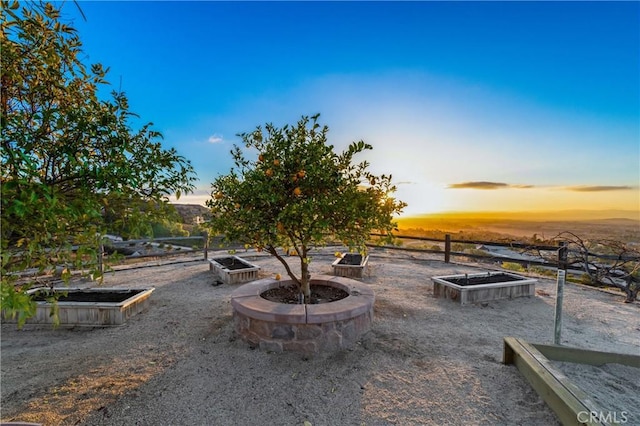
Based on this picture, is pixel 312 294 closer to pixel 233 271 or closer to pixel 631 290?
pixel 233 271

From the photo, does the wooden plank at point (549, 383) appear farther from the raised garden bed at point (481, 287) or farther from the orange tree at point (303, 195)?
the raised garden bed at point (481, 287)

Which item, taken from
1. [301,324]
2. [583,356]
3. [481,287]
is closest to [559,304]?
[583,356]

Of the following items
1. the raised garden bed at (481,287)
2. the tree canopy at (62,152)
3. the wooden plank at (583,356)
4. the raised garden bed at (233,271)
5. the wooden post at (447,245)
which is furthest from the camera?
the wooden post at (447,245)

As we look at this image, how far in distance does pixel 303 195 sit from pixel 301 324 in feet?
5.05

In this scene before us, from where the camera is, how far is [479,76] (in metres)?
6.46

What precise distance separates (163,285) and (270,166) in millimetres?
5054

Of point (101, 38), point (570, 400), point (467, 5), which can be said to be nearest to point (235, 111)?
point (101, 38)

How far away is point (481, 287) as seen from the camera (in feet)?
18.4

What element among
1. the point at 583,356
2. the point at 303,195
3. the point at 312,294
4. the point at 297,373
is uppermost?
the point at 303,195

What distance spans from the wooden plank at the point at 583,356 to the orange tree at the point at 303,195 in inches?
85.8

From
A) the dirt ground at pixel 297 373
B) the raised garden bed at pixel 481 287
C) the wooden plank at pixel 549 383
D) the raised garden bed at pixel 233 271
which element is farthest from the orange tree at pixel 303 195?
the raised garden bed at pixel 233 271

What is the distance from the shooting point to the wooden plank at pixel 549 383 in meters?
2.18

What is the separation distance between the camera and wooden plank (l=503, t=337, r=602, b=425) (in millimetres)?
2176

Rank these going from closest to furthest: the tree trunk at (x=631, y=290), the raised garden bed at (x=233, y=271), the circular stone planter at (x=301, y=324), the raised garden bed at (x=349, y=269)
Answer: the circular stone planter at (x=301, y=324) < the tree trunk at (x=631, y=290) < the raised garden bed at (x=233, y=271) < the raised garden bed at (x=349, y=269)
